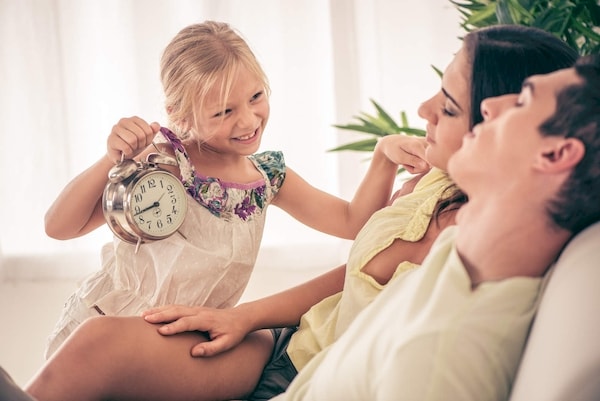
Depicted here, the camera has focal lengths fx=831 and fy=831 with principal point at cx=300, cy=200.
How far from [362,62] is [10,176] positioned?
4.67 feet

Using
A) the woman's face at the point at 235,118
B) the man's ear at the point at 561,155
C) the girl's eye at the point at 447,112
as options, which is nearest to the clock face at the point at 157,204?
the woman's face at the point at 235,118

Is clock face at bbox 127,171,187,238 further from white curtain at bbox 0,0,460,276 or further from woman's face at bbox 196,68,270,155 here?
white curtain at bbox 0,0,460,276

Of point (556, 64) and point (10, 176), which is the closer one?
point (556, 64)

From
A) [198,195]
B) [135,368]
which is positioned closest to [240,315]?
[135,368]

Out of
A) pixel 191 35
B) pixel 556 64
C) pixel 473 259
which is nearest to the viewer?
pixel 473 259

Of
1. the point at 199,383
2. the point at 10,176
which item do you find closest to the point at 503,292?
the point at 199,383

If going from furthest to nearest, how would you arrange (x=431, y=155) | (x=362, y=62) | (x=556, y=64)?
(x=362, y=62)
(x=431, y=155)
(x=556, y=64)

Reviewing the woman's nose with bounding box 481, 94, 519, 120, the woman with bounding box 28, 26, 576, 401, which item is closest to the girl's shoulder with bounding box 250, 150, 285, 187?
the woman with bounding box 28, 26, 576, 401

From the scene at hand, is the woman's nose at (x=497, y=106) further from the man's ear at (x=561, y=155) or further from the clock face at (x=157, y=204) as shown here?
the clock face at (x=157, y=204)

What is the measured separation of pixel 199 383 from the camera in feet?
4.44

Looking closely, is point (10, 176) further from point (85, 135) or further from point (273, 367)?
point (273, 367)

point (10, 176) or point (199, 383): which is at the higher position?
point (199, 383)

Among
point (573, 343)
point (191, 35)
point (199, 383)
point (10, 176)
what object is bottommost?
point (10, 176)

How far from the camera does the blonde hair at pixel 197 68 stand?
1686mm
